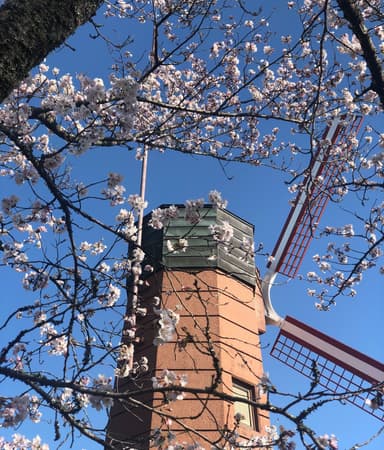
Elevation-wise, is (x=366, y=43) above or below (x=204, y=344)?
above

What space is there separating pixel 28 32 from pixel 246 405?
24.5 ft

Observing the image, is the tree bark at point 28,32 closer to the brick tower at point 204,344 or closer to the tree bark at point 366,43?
the tree bark at point 366,43

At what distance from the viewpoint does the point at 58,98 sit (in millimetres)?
3910

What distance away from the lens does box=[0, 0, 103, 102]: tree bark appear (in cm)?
233

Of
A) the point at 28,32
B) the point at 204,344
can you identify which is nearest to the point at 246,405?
the point at 204,344

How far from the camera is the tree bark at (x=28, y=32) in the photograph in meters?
2.33

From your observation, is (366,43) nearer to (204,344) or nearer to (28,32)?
(28,32)

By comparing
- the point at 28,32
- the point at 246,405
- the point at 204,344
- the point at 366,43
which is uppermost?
the point at 366,43

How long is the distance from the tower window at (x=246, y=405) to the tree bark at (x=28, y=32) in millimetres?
6898

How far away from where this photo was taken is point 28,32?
2436mm

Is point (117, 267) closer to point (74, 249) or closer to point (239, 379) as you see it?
point (74, 249)

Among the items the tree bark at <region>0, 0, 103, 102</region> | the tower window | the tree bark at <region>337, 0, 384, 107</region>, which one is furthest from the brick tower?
the tree bark at <region>0, 0, 103, 102</region>

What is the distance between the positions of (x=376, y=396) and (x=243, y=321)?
21.4 feet

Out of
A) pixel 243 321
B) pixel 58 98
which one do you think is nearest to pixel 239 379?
pixel 243 321
